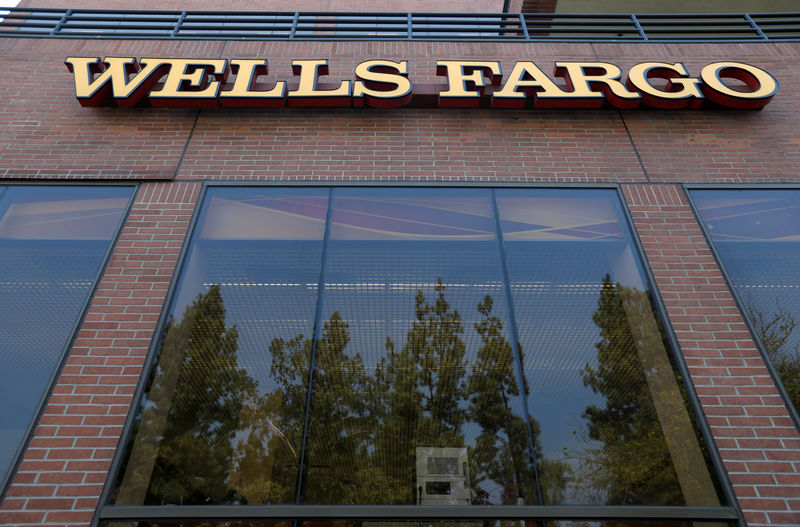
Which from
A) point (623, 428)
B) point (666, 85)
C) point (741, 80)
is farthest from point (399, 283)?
point (741, 80)

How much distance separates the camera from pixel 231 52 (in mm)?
8141

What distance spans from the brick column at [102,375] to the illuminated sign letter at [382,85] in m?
2.77

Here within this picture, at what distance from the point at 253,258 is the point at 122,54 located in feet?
15.5

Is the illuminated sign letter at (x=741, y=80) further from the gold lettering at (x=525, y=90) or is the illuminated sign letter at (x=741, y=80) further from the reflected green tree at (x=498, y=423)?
the reflected green tree at (x=498, y=423)

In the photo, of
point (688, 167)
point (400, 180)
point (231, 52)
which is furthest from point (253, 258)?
point (688, 167)

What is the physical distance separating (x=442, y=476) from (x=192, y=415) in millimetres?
2442

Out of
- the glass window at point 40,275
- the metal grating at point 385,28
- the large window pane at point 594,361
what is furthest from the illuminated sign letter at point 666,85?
the glass window at point 40,275

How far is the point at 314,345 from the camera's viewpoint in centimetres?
524

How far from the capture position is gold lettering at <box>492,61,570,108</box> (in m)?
7.30

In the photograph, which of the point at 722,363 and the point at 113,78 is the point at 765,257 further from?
the point at 113,78

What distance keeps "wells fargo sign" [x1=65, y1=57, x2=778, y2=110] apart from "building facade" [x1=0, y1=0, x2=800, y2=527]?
0.05 m

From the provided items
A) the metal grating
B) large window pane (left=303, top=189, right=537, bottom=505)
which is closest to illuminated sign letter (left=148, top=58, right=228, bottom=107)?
the metal grating

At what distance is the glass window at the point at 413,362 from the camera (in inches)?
175

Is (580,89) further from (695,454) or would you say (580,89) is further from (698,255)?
(695,454)
